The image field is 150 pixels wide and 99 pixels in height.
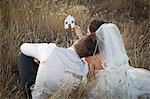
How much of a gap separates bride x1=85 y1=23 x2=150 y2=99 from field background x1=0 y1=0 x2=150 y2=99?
103mm

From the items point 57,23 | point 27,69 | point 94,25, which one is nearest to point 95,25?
point 94,25

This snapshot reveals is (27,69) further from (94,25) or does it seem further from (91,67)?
(94,25)

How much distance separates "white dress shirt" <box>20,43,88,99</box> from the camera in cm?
240

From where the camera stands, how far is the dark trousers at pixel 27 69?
2.52 m

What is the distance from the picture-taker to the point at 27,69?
2539 mm

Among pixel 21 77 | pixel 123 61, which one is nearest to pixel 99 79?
pixel 123 61

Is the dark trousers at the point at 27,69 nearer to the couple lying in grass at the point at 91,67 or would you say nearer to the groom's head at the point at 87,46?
the couple lying in grass at the point at 91,67

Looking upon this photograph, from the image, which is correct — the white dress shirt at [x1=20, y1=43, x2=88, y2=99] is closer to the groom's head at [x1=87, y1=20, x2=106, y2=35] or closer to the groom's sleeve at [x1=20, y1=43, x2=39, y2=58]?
the groom's sleeve at [x1=20, y1=43, x2=39, y2=58]

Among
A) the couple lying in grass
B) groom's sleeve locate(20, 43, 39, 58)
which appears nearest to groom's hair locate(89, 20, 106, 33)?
the couple lying in grass

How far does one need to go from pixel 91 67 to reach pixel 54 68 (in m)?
0.24

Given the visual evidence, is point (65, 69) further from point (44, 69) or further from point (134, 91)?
point (134, 91)

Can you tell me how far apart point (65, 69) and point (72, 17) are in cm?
37

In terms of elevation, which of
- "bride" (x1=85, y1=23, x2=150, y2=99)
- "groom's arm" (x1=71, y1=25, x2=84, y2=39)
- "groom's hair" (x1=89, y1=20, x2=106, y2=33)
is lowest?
"bride" (x1=85, y1=23, x2=150, y2=99)

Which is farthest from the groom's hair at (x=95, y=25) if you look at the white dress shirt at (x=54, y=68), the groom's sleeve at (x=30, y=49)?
the groom's sleeve at (x=30, y=49)
